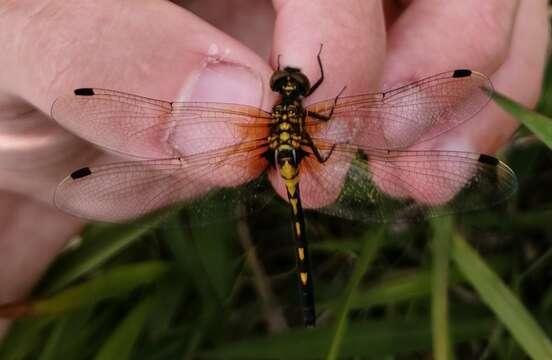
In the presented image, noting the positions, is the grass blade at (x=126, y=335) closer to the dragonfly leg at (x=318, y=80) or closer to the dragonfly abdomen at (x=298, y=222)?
the dragonfly abdomen at (x=298, y=222)

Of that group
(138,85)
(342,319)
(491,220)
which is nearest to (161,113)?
(138,85)

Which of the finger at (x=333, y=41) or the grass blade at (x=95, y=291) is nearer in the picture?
the finger at (x=333, y=41)

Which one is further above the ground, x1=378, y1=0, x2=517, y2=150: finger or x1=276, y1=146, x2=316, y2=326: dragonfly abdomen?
x1=378, y1=0, x2=517, y2=150: finger

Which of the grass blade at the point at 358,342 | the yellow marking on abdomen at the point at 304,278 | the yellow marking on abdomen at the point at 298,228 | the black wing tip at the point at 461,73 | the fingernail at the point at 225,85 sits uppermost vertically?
the black wing tip at the point at 461,73

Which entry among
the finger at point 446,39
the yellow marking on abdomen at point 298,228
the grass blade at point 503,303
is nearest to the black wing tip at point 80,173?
the yellow marking on abdomen at point 298,228

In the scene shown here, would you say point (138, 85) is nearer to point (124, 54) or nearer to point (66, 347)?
point (124, 54)

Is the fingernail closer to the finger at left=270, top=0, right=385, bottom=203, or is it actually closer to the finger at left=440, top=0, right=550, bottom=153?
the finger at left=270, top=0, right=385, bottom=203

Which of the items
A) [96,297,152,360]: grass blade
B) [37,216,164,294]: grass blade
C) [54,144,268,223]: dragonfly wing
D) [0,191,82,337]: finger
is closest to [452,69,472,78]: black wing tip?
[54,144,268,223]: dragonfly wing

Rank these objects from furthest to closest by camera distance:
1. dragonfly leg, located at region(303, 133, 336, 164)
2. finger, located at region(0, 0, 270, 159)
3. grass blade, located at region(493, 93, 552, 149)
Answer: dragonfly leg, located at region(303, 133, 336, 164), grass blade, located at region(493, 93, 552, 149), finger, located at region(0, 0, 270, 159)
